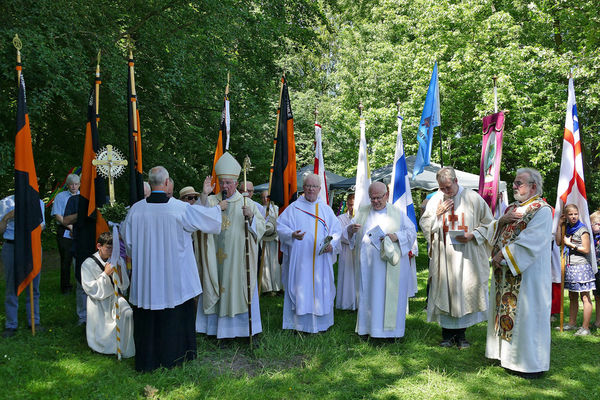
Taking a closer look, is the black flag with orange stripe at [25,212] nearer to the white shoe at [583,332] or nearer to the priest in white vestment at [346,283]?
the priest in white vestment at [346,283]

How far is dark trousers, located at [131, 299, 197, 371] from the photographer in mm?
4902

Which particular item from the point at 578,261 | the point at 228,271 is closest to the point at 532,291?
the point at 578,261

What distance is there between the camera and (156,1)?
1070 centimetres

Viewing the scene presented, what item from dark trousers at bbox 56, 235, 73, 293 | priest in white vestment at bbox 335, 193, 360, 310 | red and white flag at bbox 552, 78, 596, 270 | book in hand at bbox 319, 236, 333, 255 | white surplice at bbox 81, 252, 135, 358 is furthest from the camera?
dark trousers at bbox 56, 235, 73, 293

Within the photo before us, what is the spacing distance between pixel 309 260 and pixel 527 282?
263cm

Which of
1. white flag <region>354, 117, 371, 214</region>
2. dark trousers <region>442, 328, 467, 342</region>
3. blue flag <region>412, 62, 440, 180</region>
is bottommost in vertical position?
dark trousers <region>442, 328, 467, 342</region>

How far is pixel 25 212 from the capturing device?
585 centimetres

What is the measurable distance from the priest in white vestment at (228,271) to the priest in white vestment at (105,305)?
0.91 m

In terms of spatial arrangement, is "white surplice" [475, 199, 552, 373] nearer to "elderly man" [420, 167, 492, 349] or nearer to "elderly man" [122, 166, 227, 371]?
"elderly man" [420, 167, 492, 349]

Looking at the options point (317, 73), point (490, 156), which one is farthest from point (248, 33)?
point (317, 73)

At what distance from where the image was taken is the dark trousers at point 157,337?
4902mm

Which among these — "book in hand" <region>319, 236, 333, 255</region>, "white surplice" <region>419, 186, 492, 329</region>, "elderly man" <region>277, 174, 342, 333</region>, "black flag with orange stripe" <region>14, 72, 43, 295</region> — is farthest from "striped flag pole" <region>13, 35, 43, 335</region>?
"white surplice" <region>419, 186, 492, 329</region>

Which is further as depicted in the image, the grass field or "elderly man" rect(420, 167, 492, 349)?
"elderly man" rect(420, 167, 492, 349)

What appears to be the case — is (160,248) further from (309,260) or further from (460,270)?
(460,270)
